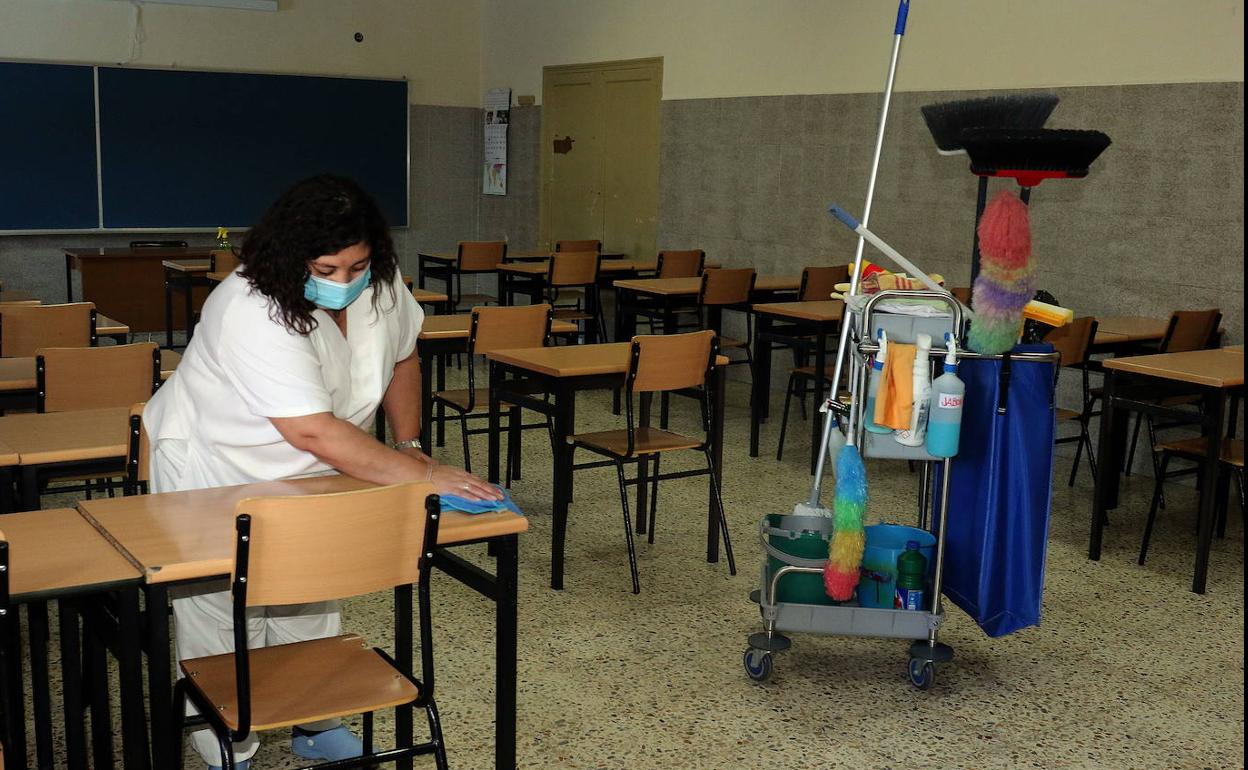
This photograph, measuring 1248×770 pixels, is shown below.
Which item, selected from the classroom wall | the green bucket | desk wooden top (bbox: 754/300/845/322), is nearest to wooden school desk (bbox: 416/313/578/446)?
desk wooden top (bbox: 754/300/845/322)

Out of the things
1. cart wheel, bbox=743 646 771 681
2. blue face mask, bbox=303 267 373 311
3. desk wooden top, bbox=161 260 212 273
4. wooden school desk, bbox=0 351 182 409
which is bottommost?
cart wheel, bbox=743 646 771 681

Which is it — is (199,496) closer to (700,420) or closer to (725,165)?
(700,420)

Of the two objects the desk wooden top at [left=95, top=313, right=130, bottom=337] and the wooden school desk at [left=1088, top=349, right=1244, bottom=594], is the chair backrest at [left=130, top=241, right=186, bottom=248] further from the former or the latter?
the wooden school desk at [left=1088, top=349, right=1244, bottom=594]

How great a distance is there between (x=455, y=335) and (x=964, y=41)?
365 centimetres

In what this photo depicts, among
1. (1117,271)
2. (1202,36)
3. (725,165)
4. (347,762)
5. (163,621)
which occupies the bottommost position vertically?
(347,762)

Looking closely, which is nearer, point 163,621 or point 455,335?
point 163,621

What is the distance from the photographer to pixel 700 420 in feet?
22.2

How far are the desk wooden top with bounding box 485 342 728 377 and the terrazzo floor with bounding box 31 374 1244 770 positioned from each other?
0.71 m

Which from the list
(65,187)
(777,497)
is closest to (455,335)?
(777,497)

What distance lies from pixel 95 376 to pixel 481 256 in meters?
4.98

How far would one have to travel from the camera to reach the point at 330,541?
198cm

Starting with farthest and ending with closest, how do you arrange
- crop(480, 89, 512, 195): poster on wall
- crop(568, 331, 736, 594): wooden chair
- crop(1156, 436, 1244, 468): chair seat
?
crop(480, 89, 512, 195): poster on wall < crop(1156, 436, 1244, 468): chair seat < crop(568, 331, 736, 594): wooden chair

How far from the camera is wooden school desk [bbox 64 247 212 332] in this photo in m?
8.81

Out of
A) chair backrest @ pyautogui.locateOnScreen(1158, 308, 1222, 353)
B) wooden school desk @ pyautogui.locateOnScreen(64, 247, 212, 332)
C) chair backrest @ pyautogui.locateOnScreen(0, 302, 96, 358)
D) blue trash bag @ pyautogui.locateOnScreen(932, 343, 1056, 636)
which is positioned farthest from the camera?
wooden school desk @ pyautogui.locateOnScreen(64, 247, 212, 332)
